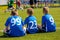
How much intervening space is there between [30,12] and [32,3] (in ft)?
98.1

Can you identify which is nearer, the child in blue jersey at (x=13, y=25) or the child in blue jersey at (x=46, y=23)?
the child in blue jersey at (x=13, y=25)

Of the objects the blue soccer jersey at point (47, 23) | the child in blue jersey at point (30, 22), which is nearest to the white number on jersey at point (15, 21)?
the child in blue jersey at point (30, 22)

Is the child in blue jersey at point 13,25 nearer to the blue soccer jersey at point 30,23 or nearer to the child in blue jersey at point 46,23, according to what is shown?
the blue soccer jersey at point 30,23

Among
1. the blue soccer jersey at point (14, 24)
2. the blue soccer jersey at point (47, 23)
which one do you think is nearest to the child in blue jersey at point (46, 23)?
the blue soccer jersey at point (47, 23)

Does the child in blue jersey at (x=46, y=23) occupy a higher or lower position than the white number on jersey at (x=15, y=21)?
lower

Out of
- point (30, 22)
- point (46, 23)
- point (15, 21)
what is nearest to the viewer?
point (15, 21)

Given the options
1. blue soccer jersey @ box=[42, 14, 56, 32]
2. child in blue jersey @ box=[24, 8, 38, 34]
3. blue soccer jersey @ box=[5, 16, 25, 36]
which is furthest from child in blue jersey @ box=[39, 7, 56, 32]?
blue soccer jersey @ box=[5, 16, 25, 36]

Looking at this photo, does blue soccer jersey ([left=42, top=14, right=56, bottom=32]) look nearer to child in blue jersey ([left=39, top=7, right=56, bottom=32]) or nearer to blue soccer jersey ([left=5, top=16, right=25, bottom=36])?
child in blue jersey ([left=39, top=7, right=56, bottom=32])

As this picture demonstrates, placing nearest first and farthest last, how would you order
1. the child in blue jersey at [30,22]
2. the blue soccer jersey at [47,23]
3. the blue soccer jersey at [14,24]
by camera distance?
1. the blue soccer jersey at [14,24]
2. the child in blue jersey at [30,22]
3. the blue soccer jersey at [47,23]

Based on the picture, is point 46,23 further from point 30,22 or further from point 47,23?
point 30,22

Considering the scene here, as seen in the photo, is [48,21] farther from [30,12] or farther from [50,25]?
[30,12]

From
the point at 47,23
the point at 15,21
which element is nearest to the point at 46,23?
the point at 47,23

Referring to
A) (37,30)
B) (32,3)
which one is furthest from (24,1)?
(37,30)

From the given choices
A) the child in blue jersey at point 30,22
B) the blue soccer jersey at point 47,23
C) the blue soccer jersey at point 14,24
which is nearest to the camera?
the blue soccer jersey at point 14,24
